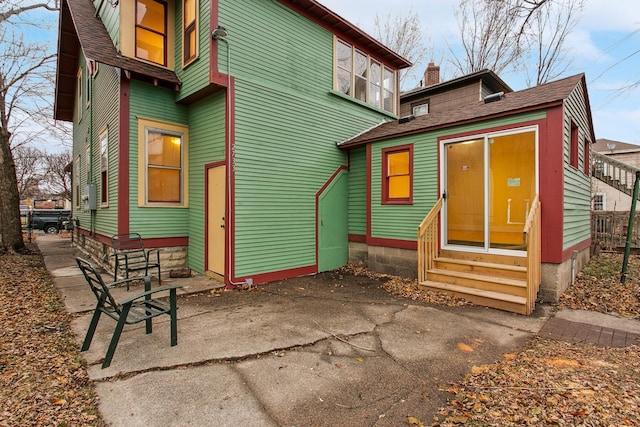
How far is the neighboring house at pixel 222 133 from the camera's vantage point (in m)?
6.27

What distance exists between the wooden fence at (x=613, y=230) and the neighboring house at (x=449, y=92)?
5.99m

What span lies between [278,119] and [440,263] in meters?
4.59

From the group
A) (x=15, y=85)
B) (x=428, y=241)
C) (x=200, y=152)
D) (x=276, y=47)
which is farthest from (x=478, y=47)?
(x=15, y=85)

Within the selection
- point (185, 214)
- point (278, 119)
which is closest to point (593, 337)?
point (278, 119)

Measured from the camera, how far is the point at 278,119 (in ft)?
22.9

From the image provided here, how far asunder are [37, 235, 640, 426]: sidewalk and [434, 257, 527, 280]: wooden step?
689mm

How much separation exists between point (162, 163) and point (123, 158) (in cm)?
79

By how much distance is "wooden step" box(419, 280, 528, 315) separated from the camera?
15.7 feet

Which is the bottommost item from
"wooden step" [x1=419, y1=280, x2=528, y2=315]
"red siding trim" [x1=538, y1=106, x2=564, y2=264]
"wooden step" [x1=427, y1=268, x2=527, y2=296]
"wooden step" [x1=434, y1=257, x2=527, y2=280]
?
"wooden step" [x1=419, y1=280, x2=528, y2=315]

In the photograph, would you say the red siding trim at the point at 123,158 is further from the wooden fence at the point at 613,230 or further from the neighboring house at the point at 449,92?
the wooden fence at the point at 613,230

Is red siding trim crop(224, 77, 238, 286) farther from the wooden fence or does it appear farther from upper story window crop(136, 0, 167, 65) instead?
the wooden fence

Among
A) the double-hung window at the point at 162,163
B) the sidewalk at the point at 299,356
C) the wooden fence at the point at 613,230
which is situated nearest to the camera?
the sidewalk at the point at 299,356

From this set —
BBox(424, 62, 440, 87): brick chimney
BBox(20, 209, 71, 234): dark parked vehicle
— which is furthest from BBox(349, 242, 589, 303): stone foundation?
BBox(20, 209, 71, 234): dark parked vehicle

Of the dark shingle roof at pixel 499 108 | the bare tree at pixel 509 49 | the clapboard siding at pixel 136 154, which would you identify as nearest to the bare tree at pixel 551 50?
the bare tree at pixel 509 49
